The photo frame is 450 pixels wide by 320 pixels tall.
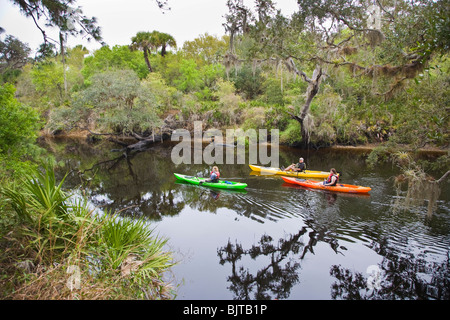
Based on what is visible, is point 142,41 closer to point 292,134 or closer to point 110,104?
point 110,104

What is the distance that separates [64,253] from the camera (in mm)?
4797

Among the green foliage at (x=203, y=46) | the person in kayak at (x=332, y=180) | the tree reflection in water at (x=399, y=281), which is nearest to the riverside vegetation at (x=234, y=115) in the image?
the person in kayak at (x=332, y=180)

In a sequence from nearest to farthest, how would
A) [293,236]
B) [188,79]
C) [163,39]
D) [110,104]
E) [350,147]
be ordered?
1. [293,236]
2. [110,104]
3. [350,147]
4. [188,79]
5. [163,39]

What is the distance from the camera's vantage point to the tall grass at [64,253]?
4434 millimetres

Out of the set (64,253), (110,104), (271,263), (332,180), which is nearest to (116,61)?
(110,104)

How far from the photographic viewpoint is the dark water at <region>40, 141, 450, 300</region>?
249 inches

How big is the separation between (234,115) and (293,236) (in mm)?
21019

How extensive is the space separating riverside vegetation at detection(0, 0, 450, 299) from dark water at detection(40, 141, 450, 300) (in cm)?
115

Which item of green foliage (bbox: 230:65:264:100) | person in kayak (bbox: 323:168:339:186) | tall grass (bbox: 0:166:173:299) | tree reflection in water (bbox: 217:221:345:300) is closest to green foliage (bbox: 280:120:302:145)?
green foliage (bbox: 230:65:264:100)

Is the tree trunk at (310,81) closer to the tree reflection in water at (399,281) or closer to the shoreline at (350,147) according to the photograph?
the shoreline at (350,147)

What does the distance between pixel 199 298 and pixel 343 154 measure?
19501 mm

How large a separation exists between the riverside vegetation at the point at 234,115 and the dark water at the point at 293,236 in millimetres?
Result: 1146

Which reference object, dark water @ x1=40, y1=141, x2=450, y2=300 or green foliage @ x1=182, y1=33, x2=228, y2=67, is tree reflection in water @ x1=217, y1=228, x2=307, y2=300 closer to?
dark water @ x1=40, y1=141, x2=450, y2=300
